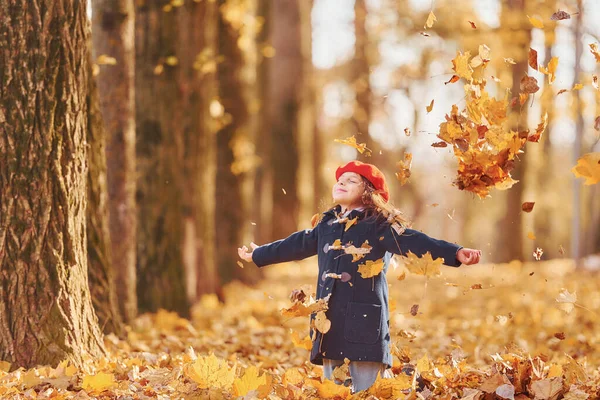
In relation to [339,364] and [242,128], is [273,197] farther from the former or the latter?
[339,364]

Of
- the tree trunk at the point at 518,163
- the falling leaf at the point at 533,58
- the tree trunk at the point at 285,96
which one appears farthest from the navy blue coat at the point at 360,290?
the tree trunk at the point at 285,96

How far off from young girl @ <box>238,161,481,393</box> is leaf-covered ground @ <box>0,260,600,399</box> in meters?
0.19

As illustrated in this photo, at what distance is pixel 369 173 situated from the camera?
13.3 ft

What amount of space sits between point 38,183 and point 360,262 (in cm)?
193

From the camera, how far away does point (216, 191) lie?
11.7m

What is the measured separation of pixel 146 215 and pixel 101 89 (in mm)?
1571

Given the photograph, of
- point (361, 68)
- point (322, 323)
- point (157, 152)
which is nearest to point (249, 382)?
point (322, 323)

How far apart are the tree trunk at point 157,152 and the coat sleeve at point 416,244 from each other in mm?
4199

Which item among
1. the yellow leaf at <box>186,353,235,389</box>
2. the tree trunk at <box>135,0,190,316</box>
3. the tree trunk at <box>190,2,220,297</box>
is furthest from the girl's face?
the tree trunk at <box>190,2,220,297</box>

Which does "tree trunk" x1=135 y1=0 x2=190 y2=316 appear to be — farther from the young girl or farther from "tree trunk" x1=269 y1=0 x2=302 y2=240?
"tree trunk" x1=269 y1=0 x2=302 y2=240

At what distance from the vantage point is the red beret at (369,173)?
406cm

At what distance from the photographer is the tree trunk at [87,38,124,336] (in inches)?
208

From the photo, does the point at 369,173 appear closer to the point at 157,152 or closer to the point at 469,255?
the point at 469,255

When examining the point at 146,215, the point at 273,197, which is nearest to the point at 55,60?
the point at 146,215
